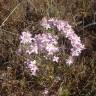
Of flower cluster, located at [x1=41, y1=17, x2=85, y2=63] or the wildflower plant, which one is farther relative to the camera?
flower cluster, located at [x1=41, y1=17, x2=85, y2=63]

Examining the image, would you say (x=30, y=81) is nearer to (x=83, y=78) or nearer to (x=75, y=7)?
(x=83, y=78)

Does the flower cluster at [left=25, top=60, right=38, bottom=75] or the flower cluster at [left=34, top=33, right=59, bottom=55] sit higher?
the flower cluster at [left=34, top=33, right=59, bottom=55]

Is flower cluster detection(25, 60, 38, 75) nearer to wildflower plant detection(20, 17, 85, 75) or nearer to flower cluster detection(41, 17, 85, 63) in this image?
wildflower plant detection(20, 17, 85, 75)

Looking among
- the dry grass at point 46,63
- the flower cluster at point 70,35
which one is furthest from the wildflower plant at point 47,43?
the dry grass at point 46,63

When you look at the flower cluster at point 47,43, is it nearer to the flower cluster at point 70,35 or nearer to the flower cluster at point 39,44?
the flower cluster at point 39,44

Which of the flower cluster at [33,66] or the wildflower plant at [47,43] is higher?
the wildflower plant at [47,43]

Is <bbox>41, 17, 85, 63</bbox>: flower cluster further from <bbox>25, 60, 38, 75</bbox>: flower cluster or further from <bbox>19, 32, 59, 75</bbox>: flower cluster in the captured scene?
<bbox>25, 60, 38, 75</bbox>: flower cluster

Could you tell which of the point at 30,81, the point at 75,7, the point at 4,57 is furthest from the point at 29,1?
the point at 30,81

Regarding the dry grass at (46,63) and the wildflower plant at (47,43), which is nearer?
the wildflower plant at (47,43)

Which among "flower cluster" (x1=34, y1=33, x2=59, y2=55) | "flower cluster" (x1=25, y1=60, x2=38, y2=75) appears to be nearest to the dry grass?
"flower cluster" (x1=25, y1=60, x2=38, y2=75)
